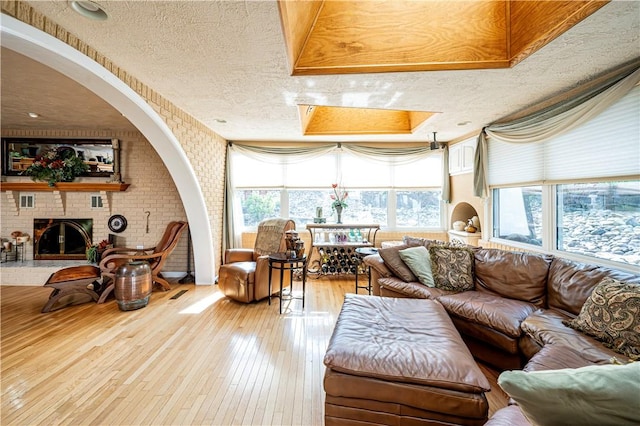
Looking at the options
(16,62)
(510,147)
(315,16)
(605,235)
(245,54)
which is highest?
(315,16)

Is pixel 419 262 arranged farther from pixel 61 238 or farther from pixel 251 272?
pixel 61 238

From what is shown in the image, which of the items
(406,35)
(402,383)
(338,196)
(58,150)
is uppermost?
(406,35)

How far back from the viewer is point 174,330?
2826 millimetres

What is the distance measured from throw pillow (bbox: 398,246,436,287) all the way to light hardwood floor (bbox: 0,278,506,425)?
89 centimetres

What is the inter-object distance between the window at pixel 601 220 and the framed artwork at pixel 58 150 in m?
6.22

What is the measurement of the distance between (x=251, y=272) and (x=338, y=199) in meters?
2.17

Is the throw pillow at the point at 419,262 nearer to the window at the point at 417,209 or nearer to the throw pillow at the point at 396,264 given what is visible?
the throw pillow at the point at 396,264

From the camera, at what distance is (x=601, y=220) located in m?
2.60

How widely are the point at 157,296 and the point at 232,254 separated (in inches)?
46.6

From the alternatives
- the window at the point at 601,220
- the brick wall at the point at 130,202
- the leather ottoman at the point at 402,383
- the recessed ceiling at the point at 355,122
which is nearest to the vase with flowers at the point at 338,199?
the recessed ceiling at the point at 355,122

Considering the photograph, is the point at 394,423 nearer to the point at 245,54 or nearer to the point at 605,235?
the point at 245,54

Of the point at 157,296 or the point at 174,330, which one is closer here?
the point at 174,330

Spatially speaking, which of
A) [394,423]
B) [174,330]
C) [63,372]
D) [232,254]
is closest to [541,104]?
[394,423]

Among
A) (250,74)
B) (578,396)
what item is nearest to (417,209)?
(250,74)
